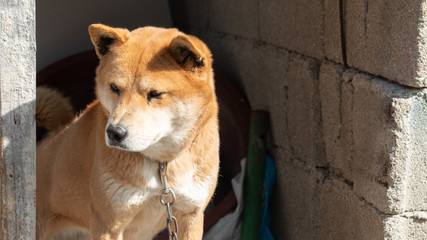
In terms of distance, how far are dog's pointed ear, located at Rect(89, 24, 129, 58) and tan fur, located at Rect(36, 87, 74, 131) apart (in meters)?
0.90

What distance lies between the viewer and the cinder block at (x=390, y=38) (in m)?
2.50

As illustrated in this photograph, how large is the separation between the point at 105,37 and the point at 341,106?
1.31 metres

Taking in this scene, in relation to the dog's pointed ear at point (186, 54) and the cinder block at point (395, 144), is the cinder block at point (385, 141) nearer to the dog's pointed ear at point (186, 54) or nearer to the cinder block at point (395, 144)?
the cinder block at point (395, 144)

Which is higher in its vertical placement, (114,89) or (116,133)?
(114,89)

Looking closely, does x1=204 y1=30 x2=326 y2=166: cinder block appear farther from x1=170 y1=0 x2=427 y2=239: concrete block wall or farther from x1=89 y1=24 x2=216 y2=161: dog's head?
x1=89 y1=24 x2=216 y2=161: dog's head

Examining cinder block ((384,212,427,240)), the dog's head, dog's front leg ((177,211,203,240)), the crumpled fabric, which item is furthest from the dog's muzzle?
the crumpled fabric

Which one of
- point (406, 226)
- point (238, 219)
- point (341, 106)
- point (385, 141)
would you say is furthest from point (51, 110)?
point (406, 226)

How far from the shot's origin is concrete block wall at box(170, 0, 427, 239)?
8.69 feet

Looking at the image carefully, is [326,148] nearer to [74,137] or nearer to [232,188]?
[232,188]

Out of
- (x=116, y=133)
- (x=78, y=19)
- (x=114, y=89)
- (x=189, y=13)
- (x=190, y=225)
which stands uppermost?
(x=189, y=13)

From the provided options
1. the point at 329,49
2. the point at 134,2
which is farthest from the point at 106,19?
the point at 329,49

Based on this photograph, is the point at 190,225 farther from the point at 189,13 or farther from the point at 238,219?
the point at 189,13

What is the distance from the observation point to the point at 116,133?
2473 millimetres

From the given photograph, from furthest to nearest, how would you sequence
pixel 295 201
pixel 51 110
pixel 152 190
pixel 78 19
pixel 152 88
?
pixel 78 19 → pixel 295 201 → pixel 51 110 → pixel 152 190 → pixel 152 88
